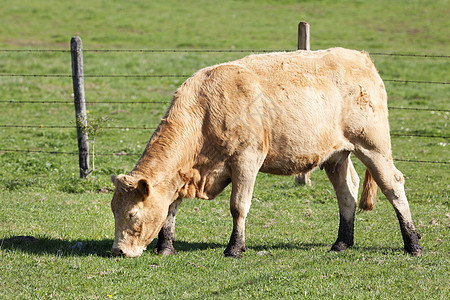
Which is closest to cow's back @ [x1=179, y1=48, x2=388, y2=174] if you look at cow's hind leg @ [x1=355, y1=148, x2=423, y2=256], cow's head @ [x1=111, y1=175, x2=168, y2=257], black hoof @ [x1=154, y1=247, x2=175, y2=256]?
cow's hind leg @ [x1=355, y1=148, x2=423, y2=256]

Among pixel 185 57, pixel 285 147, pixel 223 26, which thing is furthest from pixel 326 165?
pixel 223 26

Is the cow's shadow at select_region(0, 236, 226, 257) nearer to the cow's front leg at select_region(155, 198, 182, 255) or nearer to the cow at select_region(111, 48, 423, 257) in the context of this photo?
the cow's front leg at select_region(155, 198, 182, 255)

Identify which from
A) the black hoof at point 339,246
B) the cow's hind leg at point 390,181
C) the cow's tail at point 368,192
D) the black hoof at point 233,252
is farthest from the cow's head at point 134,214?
the cow's tail at point 368,192

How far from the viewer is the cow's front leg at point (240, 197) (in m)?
7.40

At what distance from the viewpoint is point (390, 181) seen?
7.99 meters

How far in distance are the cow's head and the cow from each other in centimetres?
1

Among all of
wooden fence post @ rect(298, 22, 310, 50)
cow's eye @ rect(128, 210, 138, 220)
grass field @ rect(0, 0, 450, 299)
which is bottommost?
grass field @ rect(0, 0, 450, 299)

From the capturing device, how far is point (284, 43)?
32156mm

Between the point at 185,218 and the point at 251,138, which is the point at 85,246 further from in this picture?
the point at 251,138

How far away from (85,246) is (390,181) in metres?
4.04

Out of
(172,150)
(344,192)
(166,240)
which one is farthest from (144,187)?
(344,192)

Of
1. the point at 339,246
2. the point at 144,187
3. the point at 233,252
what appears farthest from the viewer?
the point at 339,246

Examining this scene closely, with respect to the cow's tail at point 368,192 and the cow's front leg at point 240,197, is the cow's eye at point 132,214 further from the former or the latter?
the cow's tail at point 368,192

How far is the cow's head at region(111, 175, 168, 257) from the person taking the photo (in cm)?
697
